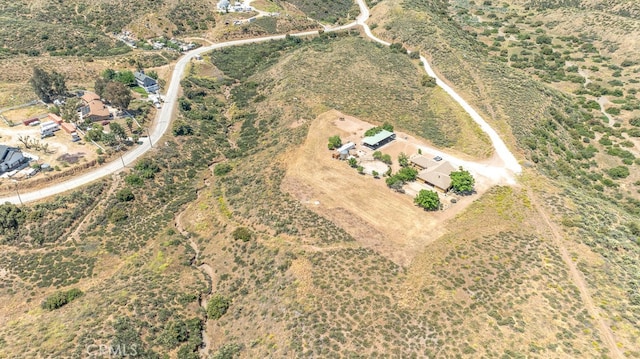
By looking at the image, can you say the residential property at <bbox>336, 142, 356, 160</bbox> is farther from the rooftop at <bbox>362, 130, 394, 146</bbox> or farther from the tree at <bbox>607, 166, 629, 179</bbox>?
the tree at <bbox>607, 166, 629, 179</bbox>

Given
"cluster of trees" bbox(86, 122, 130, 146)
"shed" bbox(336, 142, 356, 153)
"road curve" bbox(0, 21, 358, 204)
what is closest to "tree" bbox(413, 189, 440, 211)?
"shed" bbox(336, 142, 356, 153)

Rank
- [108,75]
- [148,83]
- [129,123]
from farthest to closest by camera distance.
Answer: [108,75]
[148,83]
[129,123]

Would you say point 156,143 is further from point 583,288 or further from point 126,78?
point 583,288

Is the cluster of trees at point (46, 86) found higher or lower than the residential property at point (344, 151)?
lower

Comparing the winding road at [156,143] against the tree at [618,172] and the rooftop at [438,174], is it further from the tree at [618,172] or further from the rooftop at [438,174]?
A: the tree at [618,172]

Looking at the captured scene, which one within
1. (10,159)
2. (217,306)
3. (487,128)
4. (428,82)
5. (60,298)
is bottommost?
(60,298)

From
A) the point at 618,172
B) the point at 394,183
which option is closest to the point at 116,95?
the point at 394,183

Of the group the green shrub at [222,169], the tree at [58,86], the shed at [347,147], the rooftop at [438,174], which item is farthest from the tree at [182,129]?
the rooftop at [438,174]
